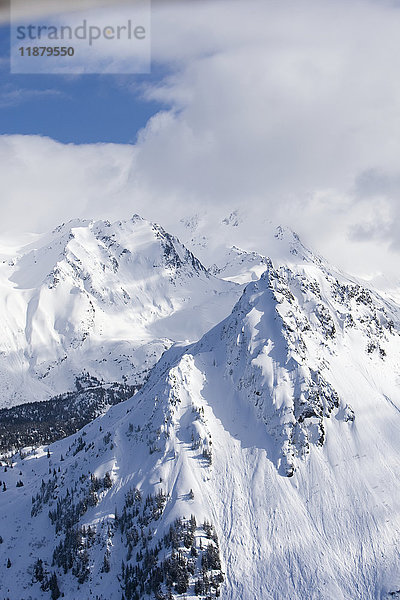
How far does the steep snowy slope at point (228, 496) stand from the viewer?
13838 cm

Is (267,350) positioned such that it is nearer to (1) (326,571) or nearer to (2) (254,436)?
(2) (254,436)

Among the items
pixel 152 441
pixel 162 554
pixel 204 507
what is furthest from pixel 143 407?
pixel 162 554

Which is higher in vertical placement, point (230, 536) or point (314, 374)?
point (314, 374)

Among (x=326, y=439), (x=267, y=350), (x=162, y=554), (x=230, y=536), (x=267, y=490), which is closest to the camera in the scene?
(x=162, y=554)

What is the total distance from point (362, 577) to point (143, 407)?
282ft

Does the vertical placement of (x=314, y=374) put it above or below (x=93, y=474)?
above

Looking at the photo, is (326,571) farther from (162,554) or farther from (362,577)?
(162,554)

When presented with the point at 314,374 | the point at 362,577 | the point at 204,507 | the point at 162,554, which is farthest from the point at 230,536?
the point at 314,374

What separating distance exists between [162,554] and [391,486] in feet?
246

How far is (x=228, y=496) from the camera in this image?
162 m

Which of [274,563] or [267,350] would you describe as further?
[267,350]

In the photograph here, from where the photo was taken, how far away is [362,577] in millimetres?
140875

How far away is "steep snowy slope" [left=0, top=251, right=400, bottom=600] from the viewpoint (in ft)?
454

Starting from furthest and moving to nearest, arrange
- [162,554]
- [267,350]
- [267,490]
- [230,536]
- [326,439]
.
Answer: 1. [267,350]
2. [326,439]
3. [267,490]
4. [230,536]
5. [162,554]
